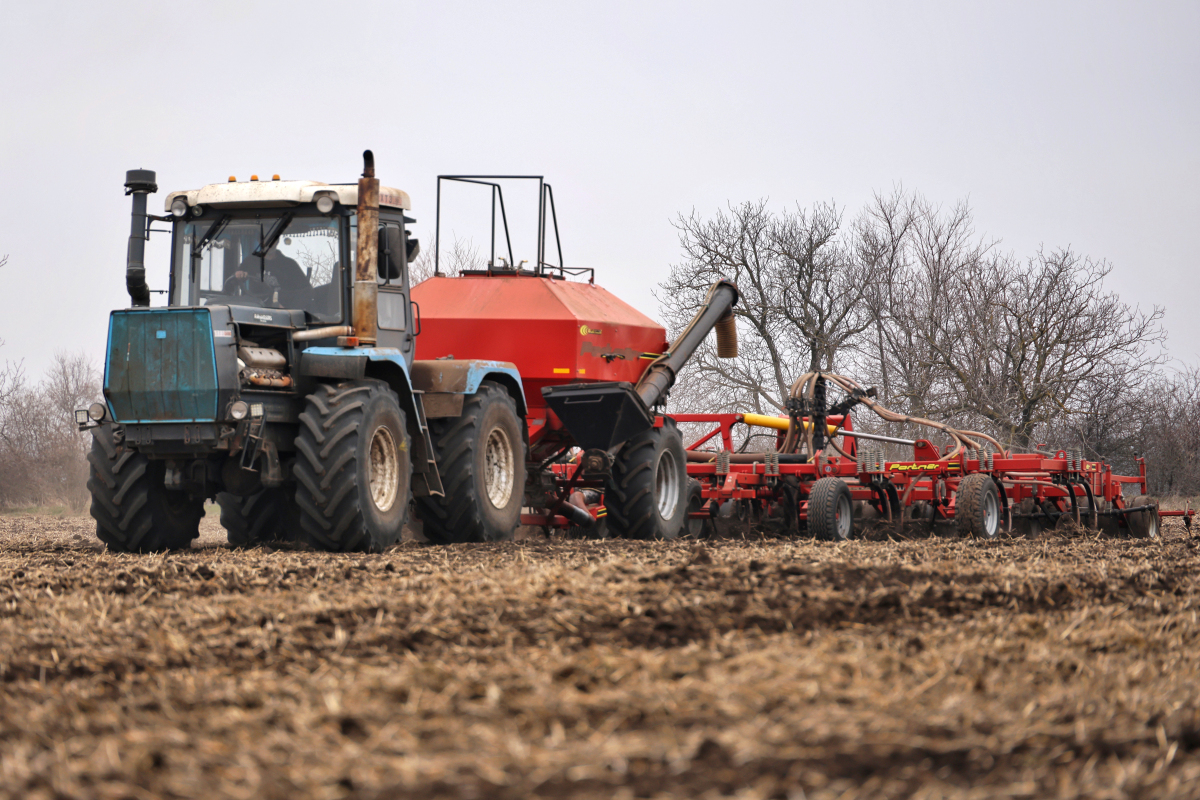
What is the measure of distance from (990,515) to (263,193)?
7424 millimetres

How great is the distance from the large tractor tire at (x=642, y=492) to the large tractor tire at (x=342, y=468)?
9.89ft

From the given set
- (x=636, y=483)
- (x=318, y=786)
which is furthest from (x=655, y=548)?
(x=318, y=786)

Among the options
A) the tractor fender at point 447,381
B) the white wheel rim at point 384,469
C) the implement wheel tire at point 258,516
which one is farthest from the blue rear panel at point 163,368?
the implement wheel tire at point 258,516

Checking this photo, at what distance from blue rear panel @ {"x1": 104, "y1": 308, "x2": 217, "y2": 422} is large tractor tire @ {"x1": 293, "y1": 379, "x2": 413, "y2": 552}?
0.66 metres

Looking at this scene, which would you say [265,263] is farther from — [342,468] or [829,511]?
[829,511]

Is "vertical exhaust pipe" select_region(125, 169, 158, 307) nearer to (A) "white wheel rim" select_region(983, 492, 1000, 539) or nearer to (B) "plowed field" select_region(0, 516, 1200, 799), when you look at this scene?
(B) "plowed field" select_region(0, 516, 1200, 799)

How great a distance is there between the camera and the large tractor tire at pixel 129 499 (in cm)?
871

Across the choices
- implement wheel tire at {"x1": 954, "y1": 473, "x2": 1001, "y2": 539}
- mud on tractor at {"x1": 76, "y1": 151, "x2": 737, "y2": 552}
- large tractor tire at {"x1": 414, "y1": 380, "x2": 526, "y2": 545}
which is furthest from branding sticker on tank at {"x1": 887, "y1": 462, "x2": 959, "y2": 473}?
large tractor tire at {"x1": 414, "y1": 380, "x2": 526, "y2": 545}

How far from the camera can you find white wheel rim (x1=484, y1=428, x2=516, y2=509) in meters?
10.2

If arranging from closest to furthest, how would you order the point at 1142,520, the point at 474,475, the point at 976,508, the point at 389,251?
the point at 389,251
the point at 474,475
the point at 976,508
the point at 1142,520

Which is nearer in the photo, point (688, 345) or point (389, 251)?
point (389, 251)

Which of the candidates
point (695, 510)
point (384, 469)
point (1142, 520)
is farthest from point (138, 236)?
point (1142, 520)

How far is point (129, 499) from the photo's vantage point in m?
8.75

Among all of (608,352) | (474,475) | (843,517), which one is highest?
(608,352)
